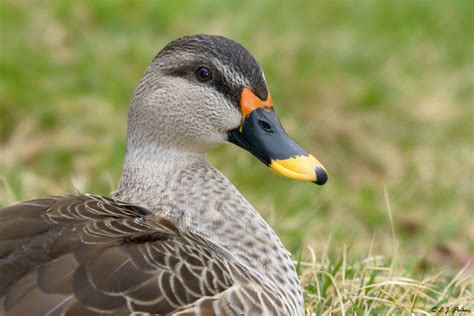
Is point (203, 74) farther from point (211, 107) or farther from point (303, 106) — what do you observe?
point (303, 106)

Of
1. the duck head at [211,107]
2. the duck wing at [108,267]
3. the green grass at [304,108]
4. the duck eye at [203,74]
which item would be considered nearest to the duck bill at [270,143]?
the duck head at [211,107]

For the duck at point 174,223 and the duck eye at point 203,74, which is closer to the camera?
the duck at point 174,223

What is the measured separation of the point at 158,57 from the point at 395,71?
4062 millimetres

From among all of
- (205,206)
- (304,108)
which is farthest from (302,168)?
(304,108)

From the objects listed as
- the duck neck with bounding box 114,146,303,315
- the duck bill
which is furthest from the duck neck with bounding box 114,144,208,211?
the duck bill

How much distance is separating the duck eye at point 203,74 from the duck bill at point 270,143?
17 centimetres

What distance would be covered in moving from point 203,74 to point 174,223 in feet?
1.80

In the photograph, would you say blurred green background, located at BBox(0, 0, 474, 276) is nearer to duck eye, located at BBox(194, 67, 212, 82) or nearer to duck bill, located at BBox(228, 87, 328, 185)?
duck bill, located at BBox(228, 87, 328, 185)

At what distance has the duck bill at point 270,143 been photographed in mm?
3256

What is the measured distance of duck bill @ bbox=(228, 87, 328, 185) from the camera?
128 inches

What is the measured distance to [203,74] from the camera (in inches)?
133

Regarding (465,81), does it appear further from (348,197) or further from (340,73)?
(348,197)

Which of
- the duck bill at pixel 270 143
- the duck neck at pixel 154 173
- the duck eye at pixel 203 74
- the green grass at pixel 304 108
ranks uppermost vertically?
the duck eye at pixel 203 74

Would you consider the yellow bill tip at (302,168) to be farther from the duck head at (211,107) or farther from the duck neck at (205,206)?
the duck neck at (205,206)
